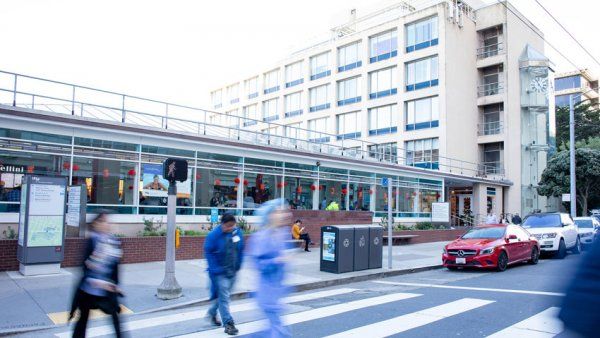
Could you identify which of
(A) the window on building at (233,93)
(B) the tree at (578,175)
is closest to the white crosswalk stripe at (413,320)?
(B) the tree at (578,175)

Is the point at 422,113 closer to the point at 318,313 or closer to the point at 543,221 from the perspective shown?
the point at 543,221

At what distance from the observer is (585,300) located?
2094 mm

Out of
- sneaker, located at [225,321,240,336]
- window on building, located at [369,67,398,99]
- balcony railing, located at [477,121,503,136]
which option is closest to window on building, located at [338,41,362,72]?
window on building, located at [369,67,398,99]

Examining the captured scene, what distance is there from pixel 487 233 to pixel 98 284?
42.7 feet

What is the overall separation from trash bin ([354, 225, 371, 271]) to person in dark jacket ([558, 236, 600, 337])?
12.1m

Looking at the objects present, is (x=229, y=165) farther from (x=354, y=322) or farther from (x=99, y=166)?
(x=354, y=322)

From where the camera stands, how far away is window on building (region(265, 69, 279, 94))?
191ft

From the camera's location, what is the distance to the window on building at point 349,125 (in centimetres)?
4728

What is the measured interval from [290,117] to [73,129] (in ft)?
136

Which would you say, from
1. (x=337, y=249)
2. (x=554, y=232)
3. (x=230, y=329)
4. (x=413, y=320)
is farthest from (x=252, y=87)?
(x=230, y=329)

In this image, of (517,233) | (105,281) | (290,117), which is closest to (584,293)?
(105,281)

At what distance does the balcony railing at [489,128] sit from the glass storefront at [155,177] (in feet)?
72.4

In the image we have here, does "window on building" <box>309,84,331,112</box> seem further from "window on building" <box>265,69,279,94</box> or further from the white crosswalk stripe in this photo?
the white crosswalk stripe

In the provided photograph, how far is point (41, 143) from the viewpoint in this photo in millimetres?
14336
